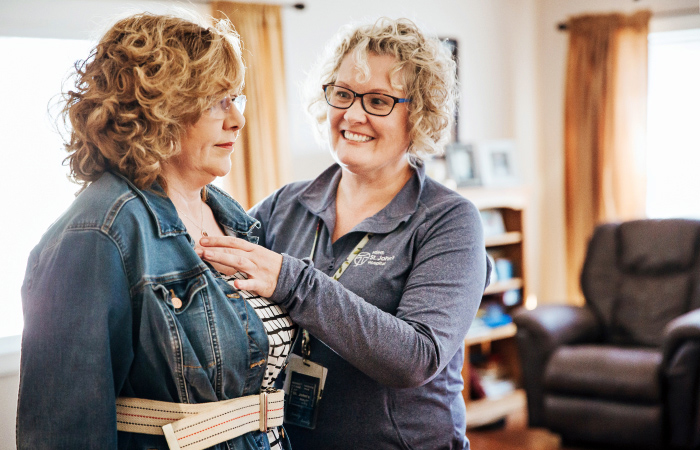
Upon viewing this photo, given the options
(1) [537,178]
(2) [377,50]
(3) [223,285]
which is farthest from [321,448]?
(1) [537,178]

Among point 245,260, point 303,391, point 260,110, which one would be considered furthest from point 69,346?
point 260,110

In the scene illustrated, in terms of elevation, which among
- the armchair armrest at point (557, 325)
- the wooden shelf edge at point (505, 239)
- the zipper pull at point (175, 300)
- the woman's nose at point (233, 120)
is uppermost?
the woman's nose at point (233, 120)

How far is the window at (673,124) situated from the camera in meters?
4.74

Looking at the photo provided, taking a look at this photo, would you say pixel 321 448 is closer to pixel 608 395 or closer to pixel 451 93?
pixel 451 93

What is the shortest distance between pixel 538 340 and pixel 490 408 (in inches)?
29.4

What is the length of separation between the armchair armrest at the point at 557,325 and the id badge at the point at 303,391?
2549 millimetres

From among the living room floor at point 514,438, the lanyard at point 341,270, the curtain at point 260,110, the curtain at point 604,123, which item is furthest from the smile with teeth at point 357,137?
the curtain at point 604,123

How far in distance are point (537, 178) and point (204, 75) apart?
15.0ft

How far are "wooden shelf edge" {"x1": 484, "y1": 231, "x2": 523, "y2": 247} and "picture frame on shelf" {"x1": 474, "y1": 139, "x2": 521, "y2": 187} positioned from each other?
38cm

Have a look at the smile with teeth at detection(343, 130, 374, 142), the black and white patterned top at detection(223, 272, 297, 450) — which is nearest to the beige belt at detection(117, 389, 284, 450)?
the black and white patterned top at detection(223, 272, 297, 450)

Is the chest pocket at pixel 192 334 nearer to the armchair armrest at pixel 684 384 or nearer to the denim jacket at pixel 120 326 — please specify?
the denim jacket at pixel 120 326

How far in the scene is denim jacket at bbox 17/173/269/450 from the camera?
102 centimetres

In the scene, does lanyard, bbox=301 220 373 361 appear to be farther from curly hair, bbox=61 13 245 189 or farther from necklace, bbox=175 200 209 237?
curly hair, bbox=61 13 245 189

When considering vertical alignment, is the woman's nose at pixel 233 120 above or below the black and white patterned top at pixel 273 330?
above
